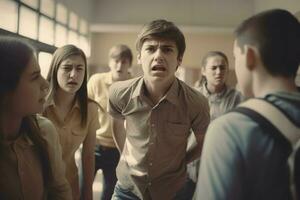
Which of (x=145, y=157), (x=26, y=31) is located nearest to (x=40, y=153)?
(x=145, y=157)

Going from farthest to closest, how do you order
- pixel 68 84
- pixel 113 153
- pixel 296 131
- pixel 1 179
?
1. pixel 113 153
2. pixel 68 84
3. pixel 1 179
4. pixel 296 131

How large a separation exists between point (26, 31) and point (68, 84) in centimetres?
128

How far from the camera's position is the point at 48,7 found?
3279mm

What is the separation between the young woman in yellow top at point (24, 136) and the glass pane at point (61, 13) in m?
2.77

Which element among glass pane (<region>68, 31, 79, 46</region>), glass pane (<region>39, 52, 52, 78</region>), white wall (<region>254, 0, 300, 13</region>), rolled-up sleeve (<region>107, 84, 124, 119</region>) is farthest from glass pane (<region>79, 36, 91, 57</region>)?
rolled-up sleeve (<region>107, 84, 124, 119</region>)

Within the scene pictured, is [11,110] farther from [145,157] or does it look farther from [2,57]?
[145,157]

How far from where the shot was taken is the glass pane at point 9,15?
2152 mm

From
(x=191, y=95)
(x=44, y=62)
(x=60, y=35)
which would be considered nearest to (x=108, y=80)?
(x=44, y=62)

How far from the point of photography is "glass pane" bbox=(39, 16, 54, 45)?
3.05 m

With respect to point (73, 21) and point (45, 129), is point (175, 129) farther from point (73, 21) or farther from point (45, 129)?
point (73, 21)

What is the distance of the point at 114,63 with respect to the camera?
2480mm

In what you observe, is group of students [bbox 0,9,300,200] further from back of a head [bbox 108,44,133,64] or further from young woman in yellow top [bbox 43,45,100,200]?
back of a head [bbox 108,44,133,64]

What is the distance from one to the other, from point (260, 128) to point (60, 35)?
135 inches

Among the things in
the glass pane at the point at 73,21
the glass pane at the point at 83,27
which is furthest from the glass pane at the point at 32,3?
the glass pane at the point at 83,27
